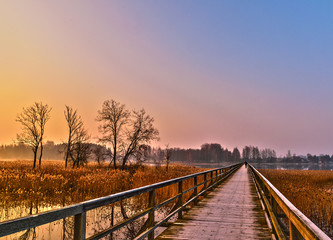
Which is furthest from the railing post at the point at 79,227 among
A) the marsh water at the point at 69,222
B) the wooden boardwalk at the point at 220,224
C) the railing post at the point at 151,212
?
the marsh water at the point at 69,222

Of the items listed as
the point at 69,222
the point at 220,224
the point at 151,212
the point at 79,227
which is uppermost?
the point at 79,227

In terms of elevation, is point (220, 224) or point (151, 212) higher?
point (151, 212)

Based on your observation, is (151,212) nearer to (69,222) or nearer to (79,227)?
(79,227)

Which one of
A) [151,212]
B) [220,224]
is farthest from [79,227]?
[220,224]

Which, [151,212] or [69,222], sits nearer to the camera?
[151,212]

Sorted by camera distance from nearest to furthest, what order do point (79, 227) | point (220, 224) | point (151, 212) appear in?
point (79, 227)
point (151, 212)
point (220, 224)

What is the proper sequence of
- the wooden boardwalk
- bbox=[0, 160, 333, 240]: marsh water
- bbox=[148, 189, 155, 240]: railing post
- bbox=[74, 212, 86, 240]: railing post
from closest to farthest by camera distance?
bbox=[74, 212, 86, 240]: railing post
bbox=[148, 189, 155, 240]: railing post
the wooden boardwalk
bbox=[0, 160, 333, 240]: marsh water

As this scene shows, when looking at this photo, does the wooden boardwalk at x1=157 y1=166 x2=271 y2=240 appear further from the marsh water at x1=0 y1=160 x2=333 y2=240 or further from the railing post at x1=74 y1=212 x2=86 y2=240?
the railing post at x1=74 y1=212 x2=86 y2=240

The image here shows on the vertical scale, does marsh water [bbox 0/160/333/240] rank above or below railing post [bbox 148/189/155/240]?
below

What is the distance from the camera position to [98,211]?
1331cm

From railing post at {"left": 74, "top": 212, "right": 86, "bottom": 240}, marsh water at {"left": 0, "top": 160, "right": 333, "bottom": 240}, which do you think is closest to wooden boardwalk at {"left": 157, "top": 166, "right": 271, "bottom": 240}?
marsh water at {"left": 0, "top": 160, "right": 333, "bottom": 240}

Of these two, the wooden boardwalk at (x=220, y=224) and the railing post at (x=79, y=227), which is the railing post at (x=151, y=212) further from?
the railing post at (x=79, y=227)

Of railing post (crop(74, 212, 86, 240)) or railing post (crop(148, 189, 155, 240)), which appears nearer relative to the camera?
railing post (crop(74, 212, 86, 240))

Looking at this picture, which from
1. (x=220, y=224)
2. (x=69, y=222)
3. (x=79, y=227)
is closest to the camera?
(x=79, y=227)
